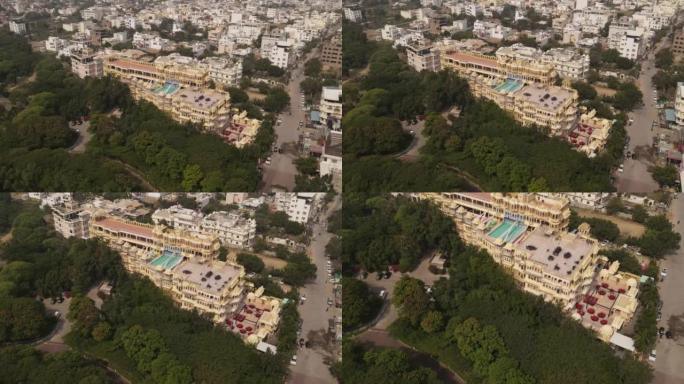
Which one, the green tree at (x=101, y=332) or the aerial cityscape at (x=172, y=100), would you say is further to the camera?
the green tree at (x=101, y=332)

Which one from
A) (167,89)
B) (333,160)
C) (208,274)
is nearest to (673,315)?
(333,160)

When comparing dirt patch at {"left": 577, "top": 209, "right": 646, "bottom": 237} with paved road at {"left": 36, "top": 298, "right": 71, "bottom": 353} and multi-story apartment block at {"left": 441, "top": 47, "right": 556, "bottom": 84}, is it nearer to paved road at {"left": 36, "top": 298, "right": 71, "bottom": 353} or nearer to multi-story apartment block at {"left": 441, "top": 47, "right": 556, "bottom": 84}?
multi-story apartment block at {"left": 441, "top": 47, "right": 556, "bottom": 84}

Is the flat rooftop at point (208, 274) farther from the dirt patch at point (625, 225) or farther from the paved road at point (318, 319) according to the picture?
the dirt patch at point (625, 225)

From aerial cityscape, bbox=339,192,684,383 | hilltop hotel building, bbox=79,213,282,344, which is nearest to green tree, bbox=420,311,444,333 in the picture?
aerial cityscape, bbox=339,192,684,383

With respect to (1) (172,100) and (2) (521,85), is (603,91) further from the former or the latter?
(1) (172,100)

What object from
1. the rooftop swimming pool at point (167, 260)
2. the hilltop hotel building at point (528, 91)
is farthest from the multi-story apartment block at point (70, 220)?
the hilltop hotel building at point (528, 91)

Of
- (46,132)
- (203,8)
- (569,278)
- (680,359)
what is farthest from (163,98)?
(680,359)
